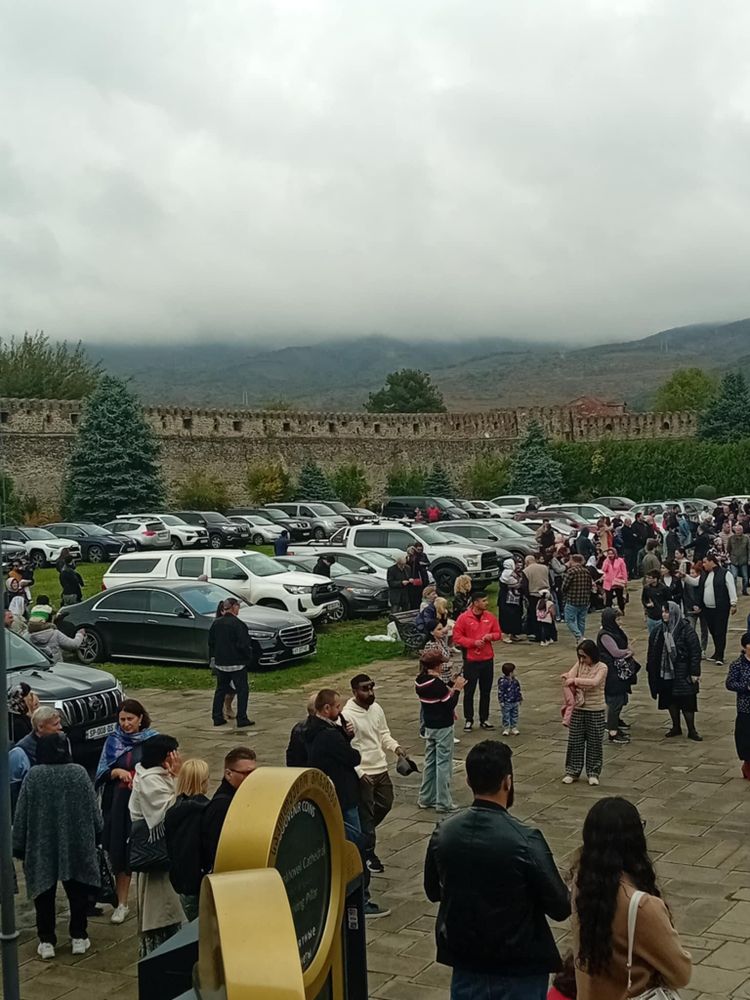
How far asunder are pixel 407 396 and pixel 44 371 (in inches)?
1439

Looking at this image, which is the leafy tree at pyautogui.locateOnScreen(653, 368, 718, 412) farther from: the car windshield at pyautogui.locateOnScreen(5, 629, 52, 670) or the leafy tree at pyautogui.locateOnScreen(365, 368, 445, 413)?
the car windshield at pyautogui.locateOnScreen(5, 629, 52, 670)

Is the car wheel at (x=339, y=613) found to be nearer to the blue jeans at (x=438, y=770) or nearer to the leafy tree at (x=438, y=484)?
the blue jeans at (x=438, y=770)

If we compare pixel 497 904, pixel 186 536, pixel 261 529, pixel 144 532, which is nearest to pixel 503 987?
pixel 497 904

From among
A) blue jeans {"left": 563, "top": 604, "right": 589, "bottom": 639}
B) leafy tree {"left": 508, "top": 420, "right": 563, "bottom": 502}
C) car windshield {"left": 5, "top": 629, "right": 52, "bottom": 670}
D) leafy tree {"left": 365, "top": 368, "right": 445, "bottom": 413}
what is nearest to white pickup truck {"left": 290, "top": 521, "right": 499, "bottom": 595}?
blue jeans {"left": 563, "top": 604, "right": 589, "bottom": 639}

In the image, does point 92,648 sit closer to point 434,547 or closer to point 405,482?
point 434,547

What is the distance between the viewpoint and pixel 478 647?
1395 centimetres

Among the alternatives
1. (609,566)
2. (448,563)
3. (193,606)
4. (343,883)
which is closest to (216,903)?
(343,883)

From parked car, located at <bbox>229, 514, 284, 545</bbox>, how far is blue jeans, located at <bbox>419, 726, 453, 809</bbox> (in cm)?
3028

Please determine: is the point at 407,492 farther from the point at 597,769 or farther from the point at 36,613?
the point at 597,769

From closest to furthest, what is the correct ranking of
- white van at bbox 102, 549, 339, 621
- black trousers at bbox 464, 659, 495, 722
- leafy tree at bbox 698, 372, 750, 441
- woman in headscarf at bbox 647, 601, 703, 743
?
woman in headscarf at bbox 647, 601, 703, 743 < black trousers at bbox 464, 659, 495, 722 < white van at bbox 102, 549, 339, 621 < leafy tree at bbox 698, 372, 750, 441

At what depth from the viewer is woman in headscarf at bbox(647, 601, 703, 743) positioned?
1295cm

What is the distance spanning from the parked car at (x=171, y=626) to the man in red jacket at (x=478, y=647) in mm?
4992

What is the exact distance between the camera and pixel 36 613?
17344mm

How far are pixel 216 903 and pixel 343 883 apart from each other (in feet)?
4.26
